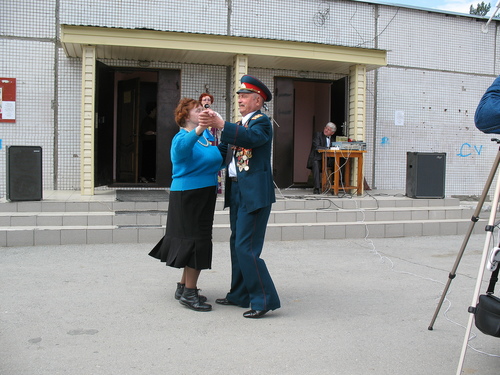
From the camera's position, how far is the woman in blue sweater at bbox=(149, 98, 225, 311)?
4.22m

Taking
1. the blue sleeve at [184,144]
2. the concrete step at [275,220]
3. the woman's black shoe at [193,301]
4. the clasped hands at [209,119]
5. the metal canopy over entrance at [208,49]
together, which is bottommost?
the woman's black shoe at [193,301]

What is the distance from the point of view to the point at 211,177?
14.3 ft

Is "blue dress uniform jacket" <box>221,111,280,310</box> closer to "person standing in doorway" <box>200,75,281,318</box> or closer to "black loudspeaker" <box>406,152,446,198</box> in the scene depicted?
"person standing in doorway" <box>200,75,281,318</box>

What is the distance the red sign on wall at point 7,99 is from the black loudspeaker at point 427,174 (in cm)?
739

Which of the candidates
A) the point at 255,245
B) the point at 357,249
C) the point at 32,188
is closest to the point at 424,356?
the point at 255,245


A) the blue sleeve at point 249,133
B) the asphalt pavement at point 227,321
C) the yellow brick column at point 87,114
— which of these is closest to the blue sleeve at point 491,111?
the asphalt pavement at point 227,321

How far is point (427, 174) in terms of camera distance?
31.0ft

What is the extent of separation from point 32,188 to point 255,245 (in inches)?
192

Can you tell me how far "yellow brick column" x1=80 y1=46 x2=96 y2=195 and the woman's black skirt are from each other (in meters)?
4.89

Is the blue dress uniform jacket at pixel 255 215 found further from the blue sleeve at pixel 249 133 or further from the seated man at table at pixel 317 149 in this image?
the seated man at table at pixel 317 149

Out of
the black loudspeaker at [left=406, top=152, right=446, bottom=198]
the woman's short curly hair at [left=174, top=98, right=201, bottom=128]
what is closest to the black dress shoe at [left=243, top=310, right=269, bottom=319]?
the woman's short curly hair at [left=174, top=98, right=201, bottom=128]

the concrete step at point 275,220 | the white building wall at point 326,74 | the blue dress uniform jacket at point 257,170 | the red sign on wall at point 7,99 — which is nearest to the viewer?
the blue dress uniform jacket at point 257,170

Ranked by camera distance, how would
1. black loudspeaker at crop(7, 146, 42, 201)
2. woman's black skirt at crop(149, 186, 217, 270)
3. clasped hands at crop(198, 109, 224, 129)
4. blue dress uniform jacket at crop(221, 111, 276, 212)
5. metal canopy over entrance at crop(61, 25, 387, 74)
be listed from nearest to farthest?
clasped hands at crop(198, 109, 224, 129), blue dress uniform jacket at crop(221, 111, 276, 212), woman's black skirt at crop(149, 186, 217, 270), black loudspeaker at crop(7, 146, 42, 201), metal canopy over entrance at crop(61, 25, 387, 74)

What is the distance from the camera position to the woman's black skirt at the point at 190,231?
13.8 ft
